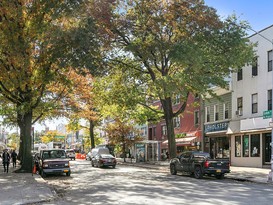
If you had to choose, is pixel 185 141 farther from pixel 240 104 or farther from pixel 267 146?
pixel 267 146

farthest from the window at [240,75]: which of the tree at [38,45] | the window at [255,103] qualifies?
the tree at [38,45]

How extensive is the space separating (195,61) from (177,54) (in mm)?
1307

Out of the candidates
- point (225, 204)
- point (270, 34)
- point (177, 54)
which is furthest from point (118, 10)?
point (225, 204)

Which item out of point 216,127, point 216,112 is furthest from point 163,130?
point 216,127

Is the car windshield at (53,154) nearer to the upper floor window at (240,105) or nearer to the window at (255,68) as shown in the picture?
the upper floor window at (240,105)

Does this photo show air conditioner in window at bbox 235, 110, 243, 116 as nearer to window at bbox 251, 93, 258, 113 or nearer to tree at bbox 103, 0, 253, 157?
window at bbox 251, 93, 258, 113

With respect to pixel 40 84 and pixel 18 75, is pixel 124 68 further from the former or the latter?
pixel 18 75

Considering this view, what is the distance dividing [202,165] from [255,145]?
11.4 metres

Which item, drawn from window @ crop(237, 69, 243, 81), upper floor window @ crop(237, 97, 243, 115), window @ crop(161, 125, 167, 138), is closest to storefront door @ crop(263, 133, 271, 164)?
upper floor window @ crop(237, 97, 243, 115)

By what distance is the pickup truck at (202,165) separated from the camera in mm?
22828

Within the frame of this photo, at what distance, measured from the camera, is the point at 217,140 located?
1550 inches

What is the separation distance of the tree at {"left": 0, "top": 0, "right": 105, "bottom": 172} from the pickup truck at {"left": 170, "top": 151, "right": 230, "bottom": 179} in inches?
332

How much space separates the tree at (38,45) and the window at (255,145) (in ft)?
53.5

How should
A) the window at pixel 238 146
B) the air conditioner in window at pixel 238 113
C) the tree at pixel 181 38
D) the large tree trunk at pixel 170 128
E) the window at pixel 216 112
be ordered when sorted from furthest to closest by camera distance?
the window at pixel 216 112 < the window at pixel 238 146 < the air conditioner in window at pixel 238 113 < the large tree trunk at pixel 170 128 < the tree at pixel 181 38
